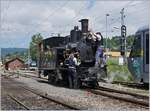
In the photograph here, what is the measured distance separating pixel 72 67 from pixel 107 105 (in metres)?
9.06

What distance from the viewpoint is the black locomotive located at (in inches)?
926

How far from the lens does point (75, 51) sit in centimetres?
2467

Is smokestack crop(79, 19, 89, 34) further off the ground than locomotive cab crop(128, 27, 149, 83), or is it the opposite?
smokestack crop(79, 19, 89, 34)

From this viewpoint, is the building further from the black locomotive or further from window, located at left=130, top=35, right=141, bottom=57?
window, located at left=130, top=35, right=141, bottom=57

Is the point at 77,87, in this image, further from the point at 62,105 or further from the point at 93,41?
the point at 62,105

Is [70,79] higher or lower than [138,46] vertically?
lower

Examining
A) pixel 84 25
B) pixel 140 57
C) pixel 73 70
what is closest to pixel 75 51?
pixel 73 70

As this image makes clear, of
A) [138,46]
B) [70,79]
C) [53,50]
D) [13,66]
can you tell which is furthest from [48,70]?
[13,66]

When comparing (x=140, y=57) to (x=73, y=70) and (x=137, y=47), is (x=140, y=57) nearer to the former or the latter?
(x=137, y=47)

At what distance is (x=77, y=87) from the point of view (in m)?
24.3

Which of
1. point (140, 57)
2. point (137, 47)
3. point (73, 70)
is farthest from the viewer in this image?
point (73, 70)

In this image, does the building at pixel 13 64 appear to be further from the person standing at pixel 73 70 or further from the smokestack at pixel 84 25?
the person standing at pixel 73 70

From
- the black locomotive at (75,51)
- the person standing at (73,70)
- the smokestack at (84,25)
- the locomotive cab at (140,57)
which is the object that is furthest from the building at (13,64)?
the locomotive cab at (140,57)

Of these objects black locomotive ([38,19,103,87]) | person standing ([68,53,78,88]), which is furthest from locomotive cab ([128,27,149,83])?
person standing ([68,53,78,88])
